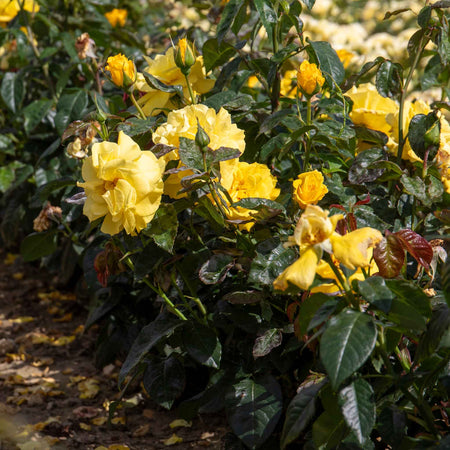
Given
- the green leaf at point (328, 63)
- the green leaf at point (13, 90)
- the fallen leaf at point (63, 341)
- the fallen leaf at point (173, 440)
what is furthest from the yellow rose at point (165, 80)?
the fallen leaf at point (63, 341)

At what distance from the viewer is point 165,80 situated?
1449 mm

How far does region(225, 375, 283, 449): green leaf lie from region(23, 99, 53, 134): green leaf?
4.64ft

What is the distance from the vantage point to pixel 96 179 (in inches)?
45.0

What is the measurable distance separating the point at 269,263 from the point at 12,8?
2.06 m

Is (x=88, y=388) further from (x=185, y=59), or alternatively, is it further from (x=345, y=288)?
(x=345, y=288)

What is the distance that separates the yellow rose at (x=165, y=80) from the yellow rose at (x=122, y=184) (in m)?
0.30

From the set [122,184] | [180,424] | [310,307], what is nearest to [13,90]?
[180,424]

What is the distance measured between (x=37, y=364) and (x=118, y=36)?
1.30 meters

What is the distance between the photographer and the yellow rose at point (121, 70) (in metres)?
1.32

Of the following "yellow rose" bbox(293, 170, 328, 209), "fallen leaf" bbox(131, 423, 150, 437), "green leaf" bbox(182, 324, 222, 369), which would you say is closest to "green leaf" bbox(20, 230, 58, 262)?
"fallen leaf" bbox(131, 423, 150, 437)

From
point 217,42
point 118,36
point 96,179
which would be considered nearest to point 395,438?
point 96,179

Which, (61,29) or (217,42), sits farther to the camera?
(61,29)

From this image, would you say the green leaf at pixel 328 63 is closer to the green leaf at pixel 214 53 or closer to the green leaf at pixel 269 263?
the green leaf at pixel 214 53

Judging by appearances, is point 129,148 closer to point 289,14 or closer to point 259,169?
point 259,169
